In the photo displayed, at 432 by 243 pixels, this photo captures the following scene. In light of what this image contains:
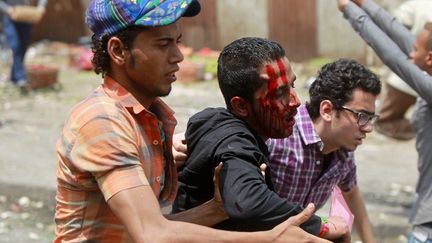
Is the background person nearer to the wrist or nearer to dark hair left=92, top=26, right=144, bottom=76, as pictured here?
the wrist

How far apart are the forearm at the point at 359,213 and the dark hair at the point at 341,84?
0.48m

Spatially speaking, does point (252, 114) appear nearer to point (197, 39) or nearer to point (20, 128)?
point (20, 128)

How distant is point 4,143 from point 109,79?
274 inches

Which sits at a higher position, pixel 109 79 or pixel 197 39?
pixel 109 79

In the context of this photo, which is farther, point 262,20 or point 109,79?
point 262,20

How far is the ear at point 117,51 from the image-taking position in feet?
8.68

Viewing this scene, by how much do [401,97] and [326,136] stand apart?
12.6 feet

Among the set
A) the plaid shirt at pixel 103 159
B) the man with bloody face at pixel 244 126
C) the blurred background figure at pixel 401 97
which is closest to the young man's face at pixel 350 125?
the man with bloody face at pixel 244 126

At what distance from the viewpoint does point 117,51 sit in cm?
266

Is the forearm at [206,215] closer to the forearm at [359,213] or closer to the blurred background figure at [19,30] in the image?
the forearm at [359,213]

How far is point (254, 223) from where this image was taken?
2.68 metres

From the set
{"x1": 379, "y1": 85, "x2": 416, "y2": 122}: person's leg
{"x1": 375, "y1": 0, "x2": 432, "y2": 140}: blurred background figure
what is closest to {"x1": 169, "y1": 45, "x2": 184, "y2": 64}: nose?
{"x1": 375, "y1": 0, "x2": 432, "y2": 140}: blurred background figure

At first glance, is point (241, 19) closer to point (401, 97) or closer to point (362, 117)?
point (401, 97)

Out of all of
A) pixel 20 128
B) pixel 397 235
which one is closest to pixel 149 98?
pixel 397 235
